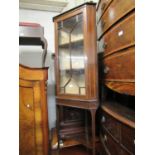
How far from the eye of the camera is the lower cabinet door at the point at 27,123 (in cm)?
127

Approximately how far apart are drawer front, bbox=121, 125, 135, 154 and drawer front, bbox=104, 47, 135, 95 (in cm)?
21

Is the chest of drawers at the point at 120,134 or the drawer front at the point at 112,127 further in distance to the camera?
the drawer front at the point at 112,127

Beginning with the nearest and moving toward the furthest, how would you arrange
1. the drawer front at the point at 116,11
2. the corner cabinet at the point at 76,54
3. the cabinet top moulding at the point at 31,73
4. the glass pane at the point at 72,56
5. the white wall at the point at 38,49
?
the drawer front at the point at 116,11 → the cabinet top moulding at the point at 31,73 → the corner cabinet at the point at 76,54 → the glass pane at the point at 72,56 → the white wall at the point at 38,49

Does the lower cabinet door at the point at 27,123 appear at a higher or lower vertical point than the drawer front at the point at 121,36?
lower

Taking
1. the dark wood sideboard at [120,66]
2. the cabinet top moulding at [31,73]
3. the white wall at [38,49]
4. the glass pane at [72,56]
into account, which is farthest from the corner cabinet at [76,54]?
the white wall at [38,49]

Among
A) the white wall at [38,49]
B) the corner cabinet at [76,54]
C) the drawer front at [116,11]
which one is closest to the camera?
the drawer front at [116,11]

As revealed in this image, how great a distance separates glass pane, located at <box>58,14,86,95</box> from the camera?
1468mm

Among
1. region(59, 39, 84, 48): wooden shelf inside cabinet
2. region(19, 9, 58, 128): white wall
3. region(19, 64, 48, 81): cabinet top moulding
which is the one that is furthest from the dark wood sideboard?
region(19, 9, 58, 128): white wall

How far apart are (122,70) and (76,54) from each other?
2.11 feet

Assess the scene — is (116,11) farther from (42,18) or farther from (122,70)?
(42,18)

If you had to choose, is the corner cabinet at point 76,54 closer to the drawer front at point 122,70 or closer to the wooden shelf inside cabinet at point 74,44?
the wooden shelf inside cabinet at point 74,44

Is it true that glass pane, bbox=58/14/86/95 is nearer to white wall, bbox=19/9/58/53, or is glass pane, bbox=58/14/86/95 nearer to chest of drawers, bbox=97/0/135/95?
chest of drawers, bbox=97/0/135/95
